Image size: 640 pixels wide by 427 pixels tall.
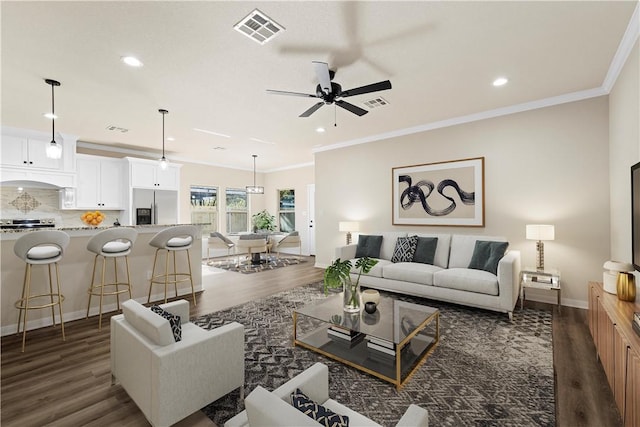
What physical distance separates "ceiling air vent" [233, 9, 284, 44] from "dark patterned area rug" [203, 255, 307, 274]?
4.69m

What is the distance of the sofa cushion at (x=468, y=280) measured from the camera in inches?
135

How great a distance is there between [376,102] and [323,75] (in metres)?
1.58

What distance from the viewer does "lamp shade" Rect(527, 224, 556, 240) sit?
141 inches

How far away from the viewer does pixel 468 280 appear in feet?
11.8

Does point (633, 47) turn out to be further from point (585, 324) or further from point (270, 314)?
point (270, 314)

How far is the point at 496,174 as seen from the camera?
4.29 meters

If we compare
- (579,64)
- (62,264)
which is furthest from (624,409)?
(62,264)

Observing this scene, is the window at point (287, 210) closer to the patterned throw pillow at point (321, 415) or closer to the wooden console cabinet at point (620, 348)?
the wooden console cabinet at point (620, 348)

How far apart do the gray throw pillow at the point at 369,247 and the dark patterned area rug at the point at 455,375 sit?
1742 millimetres

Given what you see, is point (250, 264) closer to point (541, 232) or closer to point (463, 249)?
point (463, 249)

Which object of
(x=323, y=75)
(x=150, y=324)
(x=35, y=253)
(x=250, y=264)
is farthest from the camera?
(x=250, y=264)

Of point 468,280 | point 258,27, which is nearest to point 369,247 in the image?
point 468,280

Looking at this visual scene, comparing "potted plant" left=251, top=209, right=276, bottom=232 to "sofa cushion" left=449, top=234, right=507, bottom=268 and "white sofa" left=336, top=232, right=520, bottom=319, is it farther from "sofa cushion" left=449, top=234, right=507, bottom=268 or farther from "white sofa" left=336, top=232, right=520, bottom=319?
"sofa cushion" left=449, top=234, right=507, bottom=268

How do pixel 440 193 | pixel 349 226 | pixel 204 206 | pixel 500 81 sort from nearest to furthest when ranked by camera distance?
pixel 500 81 → pixel 440 193 → pixel 349 226 → pixel 204 206
